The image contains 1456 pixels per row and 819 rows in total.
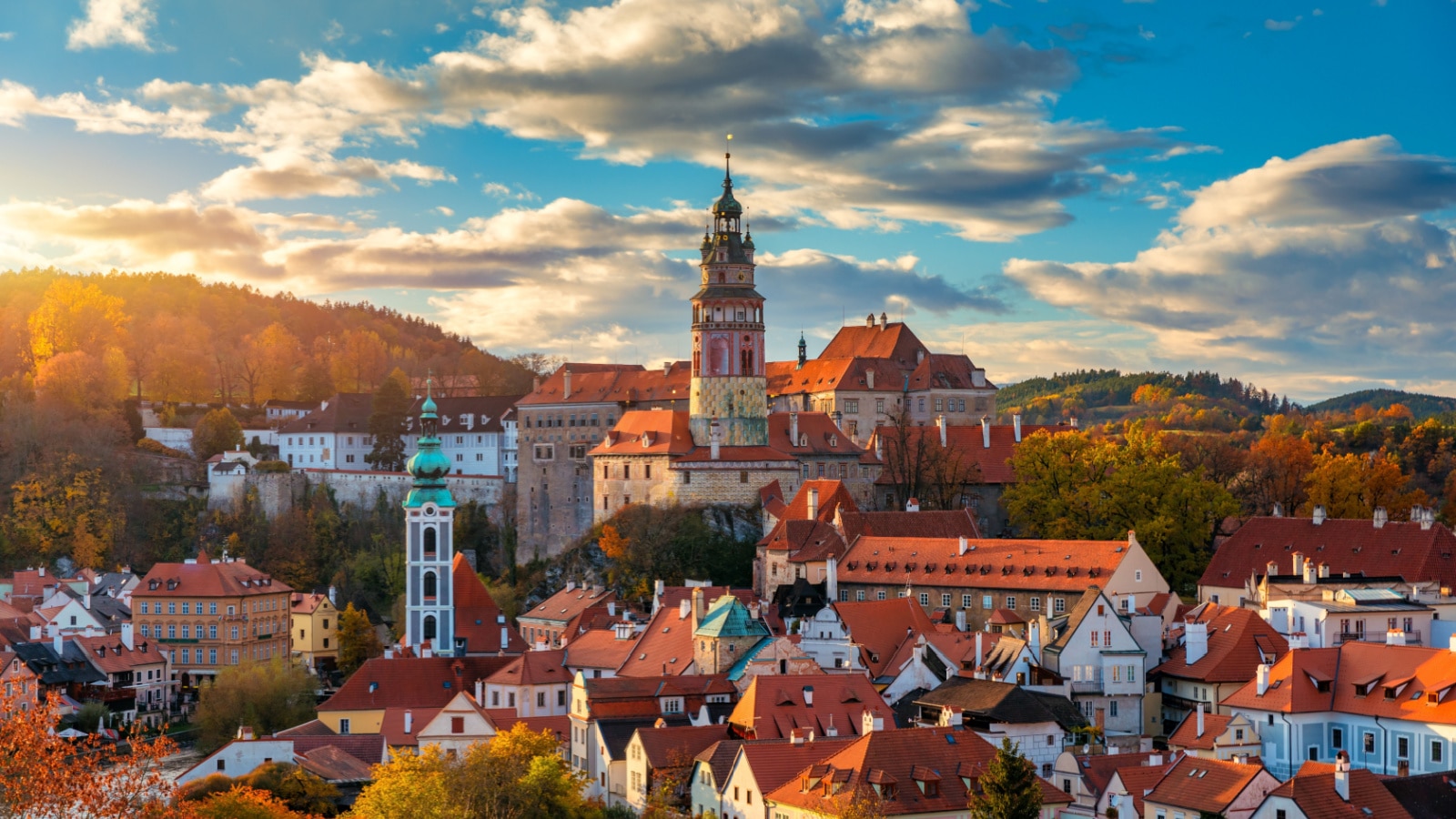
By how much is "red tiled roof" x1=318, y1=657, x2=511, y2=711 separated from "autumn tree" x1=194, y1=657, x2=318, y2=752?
3.86m

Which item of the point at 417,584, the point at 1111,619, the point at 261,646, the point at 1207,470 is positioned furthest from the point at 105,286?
the point at 1111,619

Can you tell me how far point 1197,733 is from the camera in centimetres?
4691

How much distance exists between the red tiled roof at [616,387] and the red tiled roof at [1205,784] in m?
47.9

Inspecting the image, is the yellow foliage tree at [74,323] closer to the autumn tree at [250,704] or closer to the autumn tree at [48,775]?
the autumn tree at [250,704]

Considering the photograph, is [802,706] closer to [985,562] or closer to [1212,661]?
[1212,661]

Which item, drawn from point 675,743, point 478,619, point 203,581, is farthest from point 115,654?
point 675,743

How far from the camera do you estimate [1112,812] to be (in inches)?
1619

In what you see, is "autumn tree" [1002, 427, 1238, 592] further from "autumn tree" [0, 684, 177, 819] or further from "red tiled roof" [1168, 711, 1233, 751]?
"autumn tree" [0, 684, 177, 819]

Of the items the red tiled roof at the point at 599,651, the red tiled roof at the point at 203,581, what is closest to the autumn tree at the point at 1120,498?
the red tiled roof at the point at 599,651

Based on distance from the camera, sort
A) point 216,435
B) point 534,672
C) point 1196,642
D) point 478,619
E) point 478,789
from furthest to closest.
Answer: point 216,435 < point 478,619 < point 534,672 < point 1196,642 < point 478,789

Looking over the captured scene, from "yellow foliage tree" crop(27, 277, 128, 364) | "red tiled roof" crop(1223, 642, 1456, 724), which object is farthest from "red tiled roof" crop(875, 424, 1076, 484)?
"yellow foliage tree" crop(27, 277, 128, 364)

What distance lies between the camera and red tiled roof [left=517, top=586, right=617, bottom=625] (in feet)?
225

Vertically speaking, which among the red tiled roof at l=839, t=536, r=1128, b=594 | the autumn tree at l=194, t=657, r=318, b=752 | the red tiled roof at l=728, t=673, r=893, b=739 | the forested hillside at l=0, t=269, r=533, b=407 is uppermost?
the forested hillside at l=0, t=269, r=533, b=407

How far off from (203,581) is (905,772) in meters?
41.6
